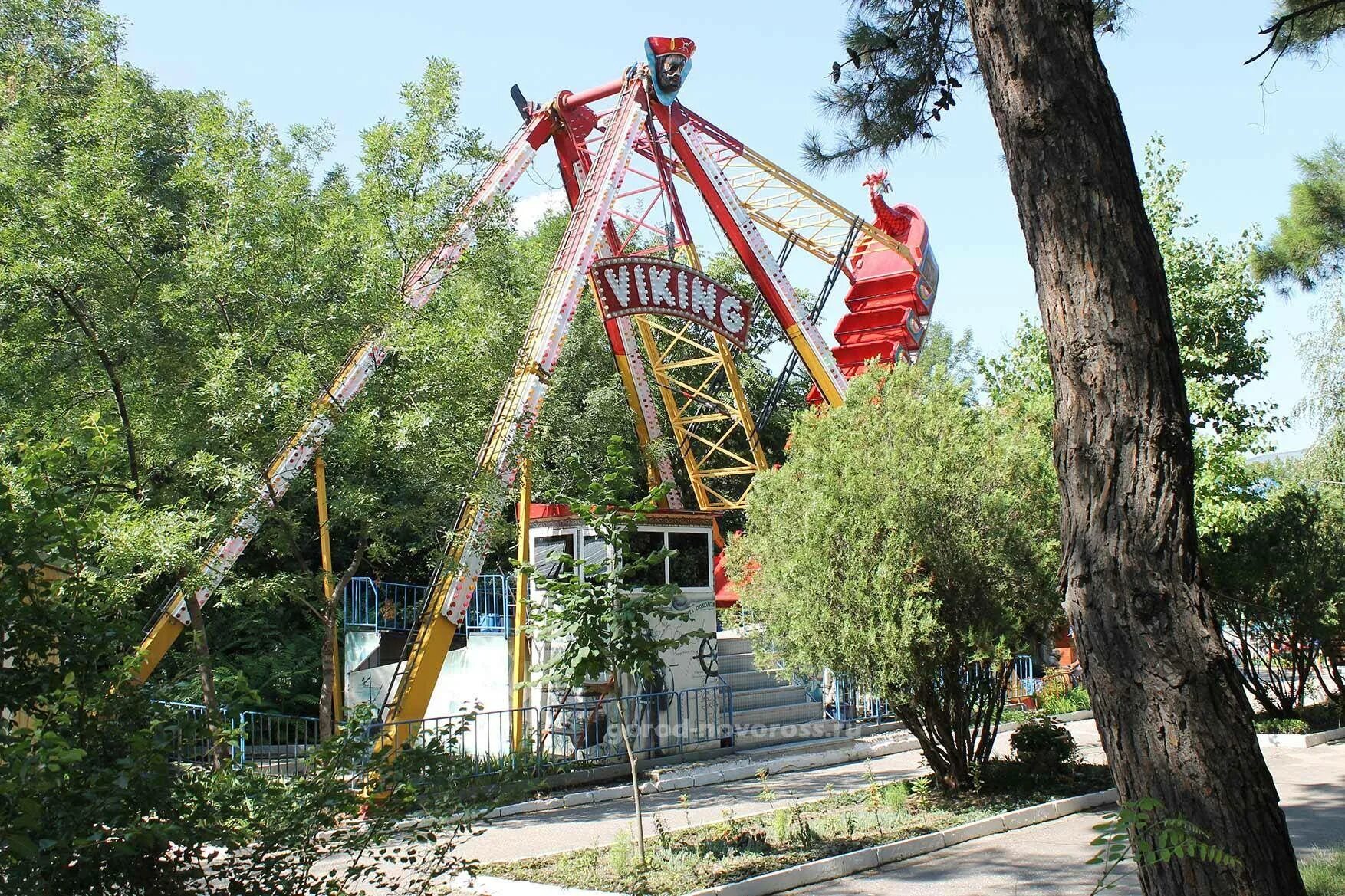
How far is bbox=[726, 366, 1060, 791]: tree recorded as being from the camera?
10930mm

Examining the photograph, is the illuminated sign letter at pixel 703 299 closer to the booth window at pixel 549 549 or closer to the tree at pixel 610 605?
the booth window at pixel 549 549

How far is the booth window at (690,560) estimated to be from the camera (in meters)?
17.1

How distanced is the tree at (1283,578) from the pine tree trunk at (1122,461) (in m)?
12.9

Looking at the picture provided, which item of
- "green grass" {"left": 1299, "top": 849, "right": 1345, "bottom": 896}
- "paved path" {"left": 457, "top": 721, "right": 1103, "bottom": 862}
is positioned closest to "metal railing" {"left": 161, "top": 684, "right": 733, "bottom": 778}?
"paved path" {"left": 457, "top": 721, "right": 1103, "bottom": 862}

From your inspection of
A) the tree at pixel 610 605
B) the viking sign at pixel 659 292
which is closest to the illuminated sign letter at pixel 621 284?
the viking sign at pixel 659 292

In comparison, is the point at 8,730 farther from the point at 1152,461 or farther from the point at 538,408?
the point at 538,408

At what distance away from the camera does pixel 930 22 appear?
8492mm

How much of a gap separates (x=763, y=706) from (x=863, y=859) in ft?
29.3

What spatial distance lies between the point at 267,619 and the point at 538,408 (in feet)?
36.0

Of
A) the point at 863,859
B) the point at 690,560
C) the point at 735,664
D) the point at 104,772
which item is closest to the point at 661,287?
the point at 690,560

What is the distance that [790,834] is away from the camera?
388 inches

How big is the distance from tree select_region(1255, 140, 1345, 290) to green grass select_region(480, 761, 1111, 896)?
376 inches

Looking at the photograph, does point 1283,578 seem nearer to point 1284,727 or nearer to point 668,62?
point 1284,727

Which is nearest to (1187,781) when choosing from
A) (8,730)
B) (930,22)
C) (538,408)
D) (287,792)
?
(287,792)
